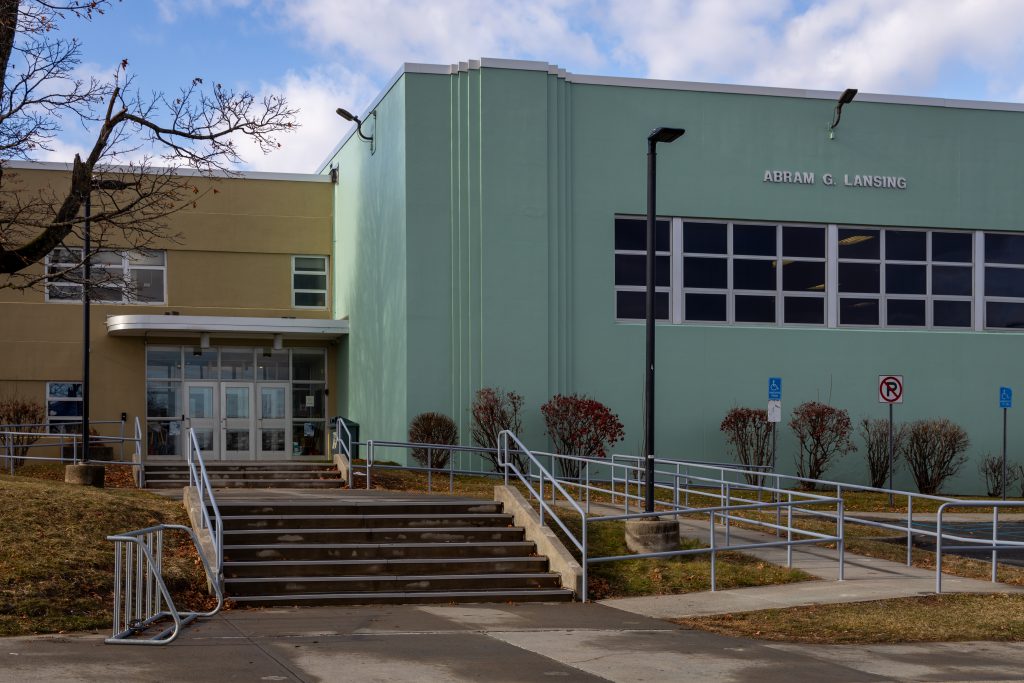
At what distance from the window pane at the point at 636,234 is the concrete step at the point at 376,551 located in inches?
498

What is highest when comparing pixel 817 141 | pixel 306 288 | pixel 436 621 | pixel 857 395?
pixel 817 141

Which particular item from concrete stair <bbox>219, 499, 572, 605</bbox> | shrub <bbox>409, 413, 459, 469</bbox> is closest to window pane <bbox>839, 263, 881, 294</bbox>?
shrub <bbox>409, 413, 459, 469</bbox>

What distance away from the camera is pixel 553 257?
1035 inches

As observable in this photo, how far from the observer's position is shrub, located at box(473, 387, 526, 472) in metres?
25.2

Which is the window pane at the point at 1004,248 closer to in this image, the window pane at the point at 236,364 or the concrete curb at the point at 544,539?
the concrete curb at the point at 544,539

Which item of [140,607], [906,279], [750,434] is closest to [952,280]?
[906,279]

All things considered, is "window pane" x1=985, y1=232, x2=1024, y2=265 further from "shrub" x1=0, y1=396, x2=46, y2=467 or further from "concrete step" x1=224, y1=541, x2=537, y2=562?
"shrub" x1=0, y1=396, x2=46, y2=467

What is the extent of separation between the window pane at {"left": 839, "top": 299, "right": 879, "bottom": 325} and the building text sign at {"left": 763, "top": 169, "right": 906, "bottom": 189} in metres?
2.80

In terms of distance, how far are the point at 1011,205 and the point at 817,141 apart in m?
5.42

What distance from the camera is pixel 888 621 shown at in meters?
11.9

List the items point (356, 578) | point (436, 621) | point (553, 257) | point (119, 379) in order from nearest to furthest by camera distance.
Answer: point (436, 621)
point (356, 578)
point (553, 257)
point (119, 379)

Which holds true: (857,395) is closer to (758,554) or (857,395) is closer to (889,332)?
(889,332)

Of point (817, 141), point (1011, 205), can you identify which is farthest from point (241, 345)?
point (1011, 205)

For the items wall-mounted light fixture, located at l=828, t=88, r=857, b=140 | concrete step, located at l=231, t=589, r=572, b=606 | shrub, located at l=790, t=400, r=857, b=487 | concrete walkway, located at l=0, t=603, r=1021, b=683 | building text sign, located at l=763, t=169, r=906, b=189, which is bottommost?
concrete step, located at l=231, t=589, r=572, b=606
